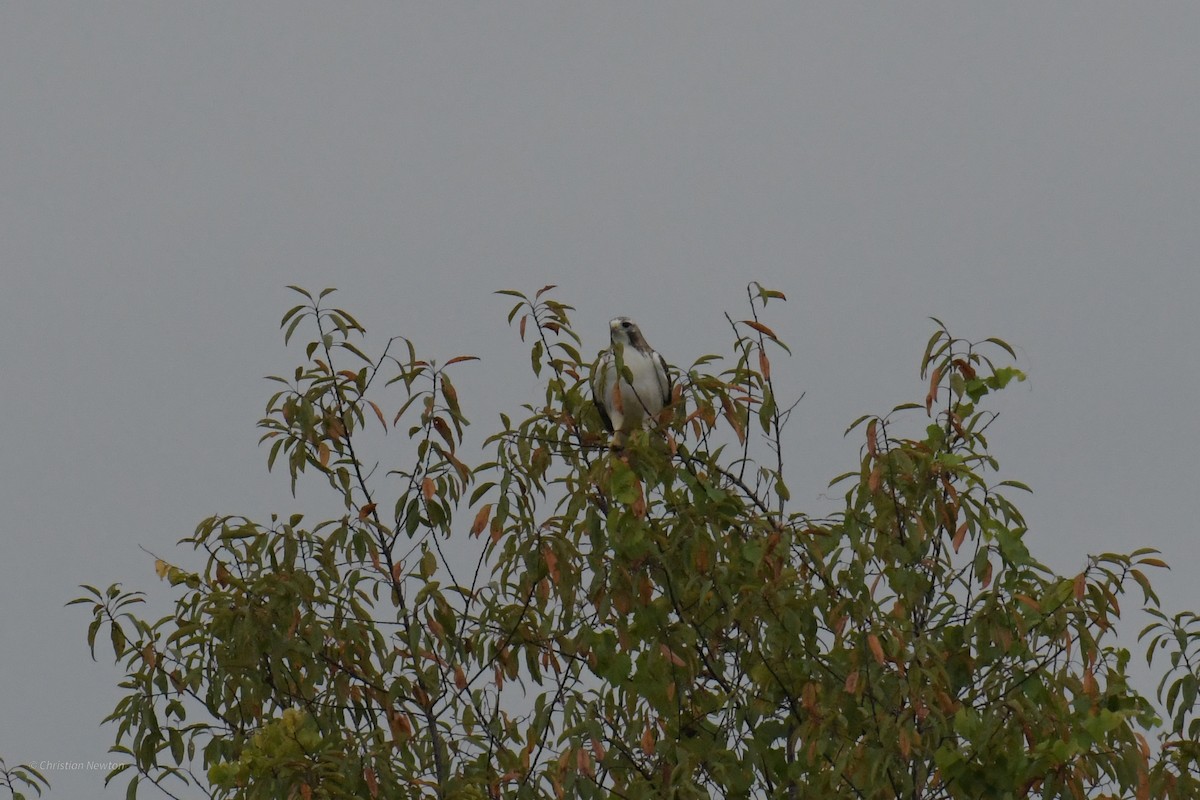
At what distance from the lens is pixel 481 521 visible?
8094mm

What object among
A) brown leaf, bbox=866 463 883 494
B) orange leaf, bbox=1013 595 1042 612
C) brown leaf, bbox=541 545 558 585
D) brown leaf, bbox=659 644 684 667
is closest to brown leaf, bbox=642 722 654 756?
brown leaf, bbox=659 644 684 667

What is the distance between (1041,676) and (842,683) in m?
0.78

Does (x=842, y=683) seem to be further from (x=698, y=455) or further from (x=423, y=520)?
(x=423, y=520)

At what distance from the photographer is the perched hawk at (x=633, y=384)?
30.9ft

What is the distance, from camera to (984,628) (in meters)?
8.19

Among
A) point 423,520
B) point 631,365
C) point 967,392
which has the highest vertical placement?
point 631,365

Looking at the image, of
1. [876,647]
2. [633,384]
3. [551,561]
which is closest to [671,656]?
[551,561]

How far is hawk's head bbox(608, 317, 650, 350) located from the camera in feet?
34.8

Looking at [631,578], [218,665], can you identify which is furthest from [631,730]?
[218,665]

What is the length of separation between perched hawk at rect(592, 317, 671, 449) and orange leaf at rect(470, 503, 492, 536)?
1.14 metres

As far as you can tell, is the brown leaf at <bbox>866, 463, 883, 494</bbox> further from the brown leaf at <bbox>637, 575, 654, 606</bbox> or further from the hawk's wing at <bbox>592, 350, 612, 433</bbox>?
the hawk's wing at <bbox>592, 350, 612, 433</bbox>

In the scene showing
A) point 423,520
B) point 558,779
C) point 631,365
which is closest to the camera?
point 558,779

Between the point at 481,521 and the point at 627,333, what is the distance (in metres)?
2.76

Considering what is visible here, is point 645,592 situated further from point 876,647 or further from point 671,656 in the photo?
point 876,647
